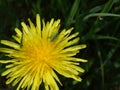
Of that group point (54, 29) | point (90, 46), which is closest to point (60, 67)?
point (54, 29)

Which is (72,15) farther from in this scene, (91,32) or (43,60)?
(43,60)

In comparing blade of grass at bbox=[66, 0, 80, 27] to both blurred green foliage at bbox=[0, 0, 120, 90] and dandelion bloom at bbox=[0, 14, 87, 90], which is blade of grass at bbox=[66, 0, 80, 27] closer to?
blurred green foliage at bbox=[0, 0, 120, 90]

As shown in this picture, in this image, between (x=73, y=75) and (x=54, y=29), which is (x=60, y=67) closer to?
(x=73, y=75)

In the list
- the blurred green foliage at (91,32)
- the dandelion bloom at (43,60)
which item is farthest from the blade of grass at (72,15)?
the dandelion bloom at (43,60)

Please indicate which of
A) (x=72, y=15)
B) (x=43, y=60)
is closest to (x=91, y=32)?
(x=72, y=15)

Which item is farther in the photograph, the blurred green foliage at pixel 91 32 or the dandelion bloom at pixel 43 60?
the blurred green foliage at pixel 91 32

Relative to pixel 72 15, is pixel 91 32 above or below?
below

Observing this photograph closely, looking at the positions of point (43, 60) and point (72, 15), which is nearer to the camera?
point (43, 60)

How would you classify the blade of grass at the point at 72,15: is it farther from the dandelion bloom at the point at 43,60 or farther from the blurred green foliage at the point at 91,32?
the dandelion bloom at the point at 43,60

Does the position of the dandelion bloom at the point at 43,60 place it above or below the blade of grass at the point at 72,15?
below
